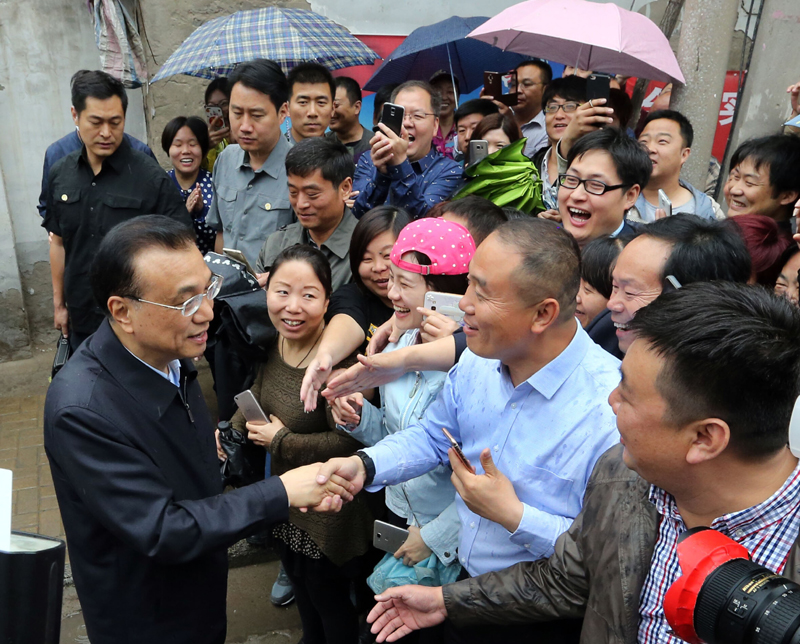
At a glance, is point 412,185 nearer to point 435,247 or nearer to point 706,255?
point 435,247

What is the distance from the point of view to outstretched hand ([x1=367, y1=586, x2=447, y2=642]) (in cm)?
213

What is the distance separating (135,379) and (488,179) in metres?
2.42

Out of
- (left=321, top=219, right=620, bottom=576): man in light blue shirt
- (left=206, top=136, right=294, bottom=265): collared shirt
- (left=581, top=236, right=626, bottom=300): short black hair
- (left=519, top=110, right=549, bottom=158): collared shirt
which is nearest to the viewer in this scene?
(left=321, top=219, right=620, bottom=576): man in light blue shirt

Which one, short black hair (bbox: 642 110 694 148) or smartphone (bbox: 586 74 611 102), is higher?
smartphone (bbox: 586 74 611 102)

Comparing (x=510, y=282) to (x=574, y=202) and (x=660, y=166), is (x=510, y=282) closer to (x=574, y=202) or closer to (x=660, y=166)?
(x=574, y=202)

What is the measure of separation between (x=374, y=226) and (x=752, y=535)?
83.3 inches

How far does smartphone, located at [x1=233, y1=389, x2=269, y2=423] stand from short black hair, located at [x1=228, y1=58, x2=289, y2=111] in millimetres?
2189

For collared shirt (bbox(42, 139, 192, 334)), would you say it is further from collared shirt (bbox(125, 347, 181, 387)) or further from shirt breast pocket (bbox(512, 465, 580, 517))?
shirt breast pocket (bbox(512, 465, 580, 517))

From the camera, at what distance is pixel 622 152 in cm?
327

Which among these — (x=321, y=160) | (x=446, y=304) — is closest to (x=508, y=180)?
(x=321, y=160)

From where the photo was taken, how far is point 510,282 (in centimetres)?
208

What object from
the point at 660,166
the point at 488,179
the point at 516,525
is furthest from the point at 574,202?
the point at 516,525

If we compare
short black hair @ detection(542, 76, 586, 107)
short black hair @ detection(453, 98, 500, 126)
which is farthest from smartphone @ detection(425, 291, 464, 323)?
short black hair @ detection(453, 98, 500, 126)

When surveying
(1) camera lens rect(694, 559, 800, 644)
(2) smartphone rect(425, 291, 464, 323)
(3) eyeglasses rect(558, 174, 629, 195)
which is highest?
→ (3) eyeglasses rect(558, 174, 629, 195)
